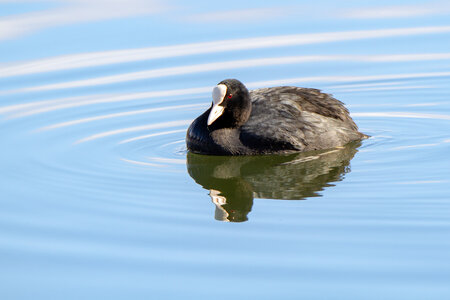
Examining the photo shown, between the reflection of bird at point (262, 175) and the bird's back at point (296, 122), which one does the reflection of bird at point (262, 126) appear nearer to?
the bird's back at point (296, 122)

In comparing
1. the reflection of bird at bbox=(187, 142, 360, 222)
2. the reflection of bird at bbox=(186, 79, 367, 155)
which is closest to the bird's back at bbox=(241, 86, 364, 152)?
the reflection of bird at bbox=(186, 79, 367, 155)

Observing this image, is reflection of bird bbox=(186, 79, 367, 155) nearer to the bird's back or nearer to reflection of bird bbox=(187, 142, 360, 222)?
the bird's back

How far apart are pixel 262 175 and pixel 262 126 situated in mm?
766

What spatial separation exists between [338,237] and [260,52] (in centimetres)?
667

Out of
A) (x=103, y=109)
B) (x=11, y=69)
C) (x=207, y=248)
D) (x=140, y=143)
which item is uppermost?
(x=11, y=69)

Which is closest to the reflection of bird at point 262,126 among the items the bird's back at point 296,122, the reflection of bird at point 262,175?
the bird's back at point 296,122

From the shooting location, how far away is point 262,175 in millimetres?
8133

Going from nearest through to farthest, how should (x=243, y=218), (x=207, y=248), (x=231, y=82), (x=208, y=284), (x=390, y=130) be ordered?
(x=208, y=284) < (x=207, y=248) < (x=243, y=218) < (x=231, y=82) < (x=390, y=130)

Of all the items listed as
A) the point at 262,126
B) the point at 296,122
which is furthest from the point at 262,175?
the point at 296,122

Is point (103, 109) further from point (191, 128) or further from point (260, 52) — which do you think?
point (260, 52)

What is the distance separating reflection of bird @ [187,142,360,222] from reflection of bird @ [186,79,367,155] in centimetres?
10

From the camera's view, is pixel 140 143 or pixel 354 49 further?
pixel 354 49

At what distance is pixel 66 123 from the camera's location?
9.98m

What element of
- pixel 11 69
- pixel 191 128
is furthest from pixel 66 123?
pixel 11 69
